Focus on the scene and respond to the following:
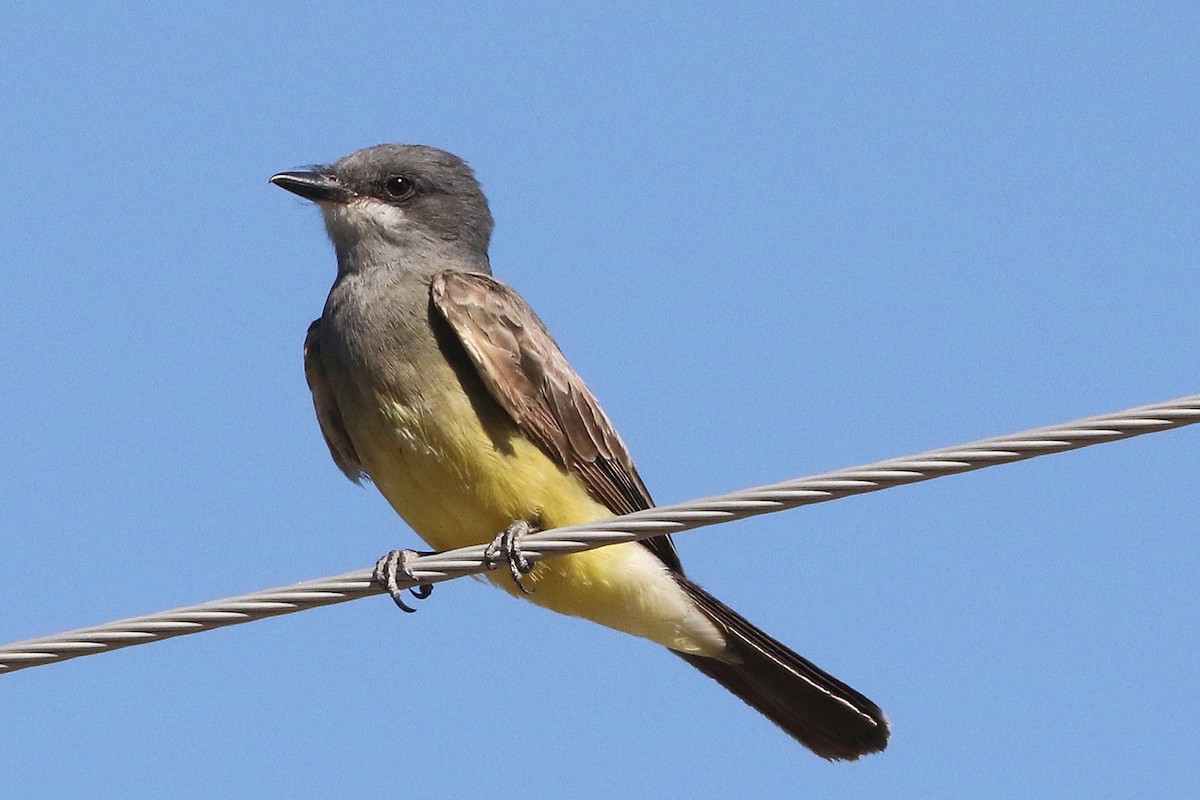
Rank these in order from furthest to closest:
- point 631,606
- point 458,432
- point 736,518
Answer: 1. point 631,606
2. point 458,432
3. point 736,518

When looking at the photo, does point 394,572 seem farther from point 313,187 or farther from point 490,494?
point 313,187

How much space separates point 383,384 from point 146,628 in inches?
98.8

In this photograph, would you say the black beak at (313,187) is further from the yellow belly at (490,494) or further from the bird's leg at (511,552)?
the bird's leg at (511,552)

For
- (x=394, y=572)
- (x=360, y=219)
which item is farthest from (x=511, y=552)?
(x=360, y=219)

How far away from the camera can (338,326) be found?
8.17 meters

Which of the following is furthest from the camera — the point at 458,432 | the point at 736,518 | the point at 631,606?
the point at 631,606

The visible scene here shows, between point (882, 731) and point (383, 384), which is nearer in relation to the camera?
point (383, 384)

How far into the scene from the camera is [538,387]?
7.89 m

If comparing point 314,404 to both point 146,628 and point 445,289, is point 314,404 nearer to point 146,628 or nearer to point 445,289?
point 445,289

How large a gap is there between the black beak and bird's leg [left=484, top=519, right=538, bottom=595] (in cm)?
240

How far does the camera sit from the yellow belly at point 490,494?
7.44 meters

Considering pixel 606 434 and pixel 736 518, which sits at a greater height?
pixel 606 434

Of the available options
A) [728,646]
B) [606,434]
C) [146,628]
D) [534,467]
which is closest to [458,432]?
[534,467]

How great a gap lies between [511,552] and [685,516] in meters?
→ 1.63
